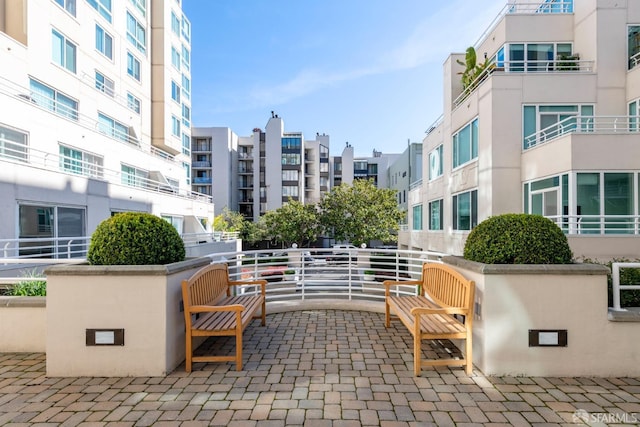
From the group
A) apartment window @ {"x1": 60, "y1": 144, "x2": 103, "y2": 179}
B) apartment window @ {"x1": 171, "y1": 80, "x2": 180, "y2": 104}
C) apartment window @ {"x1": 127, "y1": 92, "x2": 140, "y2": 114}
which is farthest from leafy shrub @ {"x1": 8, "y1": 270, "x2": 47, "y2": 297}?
apartment window @ {"x1": 171, "y1": 80, "x2": 180, "y2": 104}

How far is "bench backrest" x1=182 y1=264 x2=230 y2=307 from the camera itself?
427 cm

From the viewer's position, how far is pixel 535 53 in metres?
15.4

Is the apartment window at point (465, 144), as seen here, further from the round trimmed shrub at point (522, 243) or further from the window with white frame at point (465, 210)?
the round trimmed shrub at point (522, 243)

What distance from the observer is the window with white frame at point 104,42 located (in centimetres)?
2008

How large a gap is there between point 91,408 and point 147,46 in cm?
3005

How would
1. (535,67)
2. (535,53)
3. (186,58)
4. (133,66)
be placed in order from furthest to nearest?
(186,58)
(133,66)
(535,53)
(535,67)

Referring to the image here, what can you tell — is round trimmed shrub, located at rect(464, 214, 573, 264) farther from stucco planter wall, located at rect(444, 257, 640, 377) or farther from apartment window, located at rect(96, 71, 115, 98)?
apartment window, located at rect(96, 71, 115, 98)

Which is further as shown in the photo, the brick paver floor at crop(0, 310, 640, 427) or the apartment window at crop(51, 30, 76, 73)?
the apartment window at crop(51, 30, 76, 73)

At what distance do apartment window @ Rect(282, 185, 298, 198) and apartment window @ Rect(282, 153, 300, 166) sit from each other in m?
3.69

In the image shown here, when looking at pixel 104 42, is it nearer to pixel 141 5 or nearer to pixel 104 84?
pixel 104 84

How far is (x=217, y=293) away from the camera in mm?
5395

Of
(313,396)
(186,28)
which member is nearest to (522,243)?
(313,396)

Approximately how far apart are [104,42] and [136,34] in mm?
4960

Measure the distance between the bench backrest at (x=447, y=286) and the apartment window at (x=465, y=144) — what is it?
36.5ft
